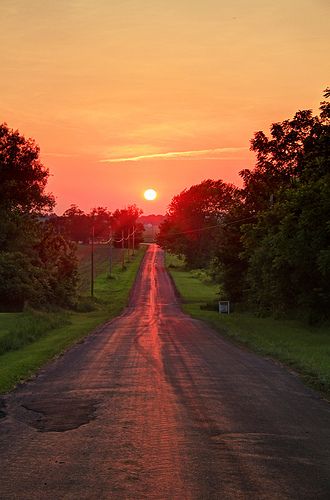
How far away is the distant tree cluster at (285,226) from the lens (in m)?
29.9

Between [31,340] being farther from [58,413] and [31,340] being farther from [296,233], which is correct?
[58,413]

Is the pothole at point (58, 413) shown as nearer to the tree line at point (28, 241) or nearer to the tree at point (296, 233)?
the tree at point (296, 233)

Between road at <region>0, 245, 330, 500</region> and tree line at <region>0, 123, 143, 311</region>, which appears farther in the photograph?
tree line at <region>0, 123, 143, 311</region>

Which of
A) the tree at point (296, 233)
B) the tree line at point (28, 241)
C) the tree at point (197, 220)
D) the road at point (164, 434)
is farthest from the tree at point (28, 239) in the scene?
the tree at point (197, 220)

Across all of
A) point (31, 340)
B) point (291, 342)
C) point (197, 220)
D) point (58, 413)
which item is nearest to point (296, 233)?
point (291, 342)

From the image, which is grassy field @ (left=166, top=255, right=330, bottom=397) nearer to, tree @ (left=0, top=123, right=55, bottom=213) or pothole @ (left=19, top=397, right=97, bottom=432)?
pothole @ (left=19, top=397, right=97, bottom=432)

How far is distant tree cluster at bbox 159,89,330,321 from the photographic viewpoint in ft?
98.1

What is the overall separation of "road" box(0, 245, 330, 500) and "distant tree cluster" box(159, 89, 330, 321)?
44.8 feet

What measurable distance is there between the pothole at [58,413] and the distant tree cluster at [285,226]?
56.2 feet

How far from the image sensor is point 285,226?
107ft

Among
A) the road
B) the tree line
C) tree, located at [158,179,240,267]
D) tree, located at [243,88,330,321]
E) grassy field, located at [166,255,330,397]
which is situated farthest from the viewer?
tree, located at [158,179,240,267]

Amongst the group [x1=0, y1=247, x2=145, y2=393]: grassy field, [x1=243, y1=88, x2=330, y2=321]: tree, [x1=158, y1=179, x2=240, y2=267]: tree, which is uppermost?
[x1=158, y1=179, x2=240, y2=267]: tree

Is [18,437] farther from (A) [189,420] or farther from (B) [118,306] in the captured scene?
(B) [118,306]

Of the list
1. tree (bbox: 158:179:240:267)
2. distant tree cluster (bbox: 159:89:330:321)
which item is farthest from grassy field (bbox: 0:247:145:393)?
tree (bbox: 158:179:240:267)
